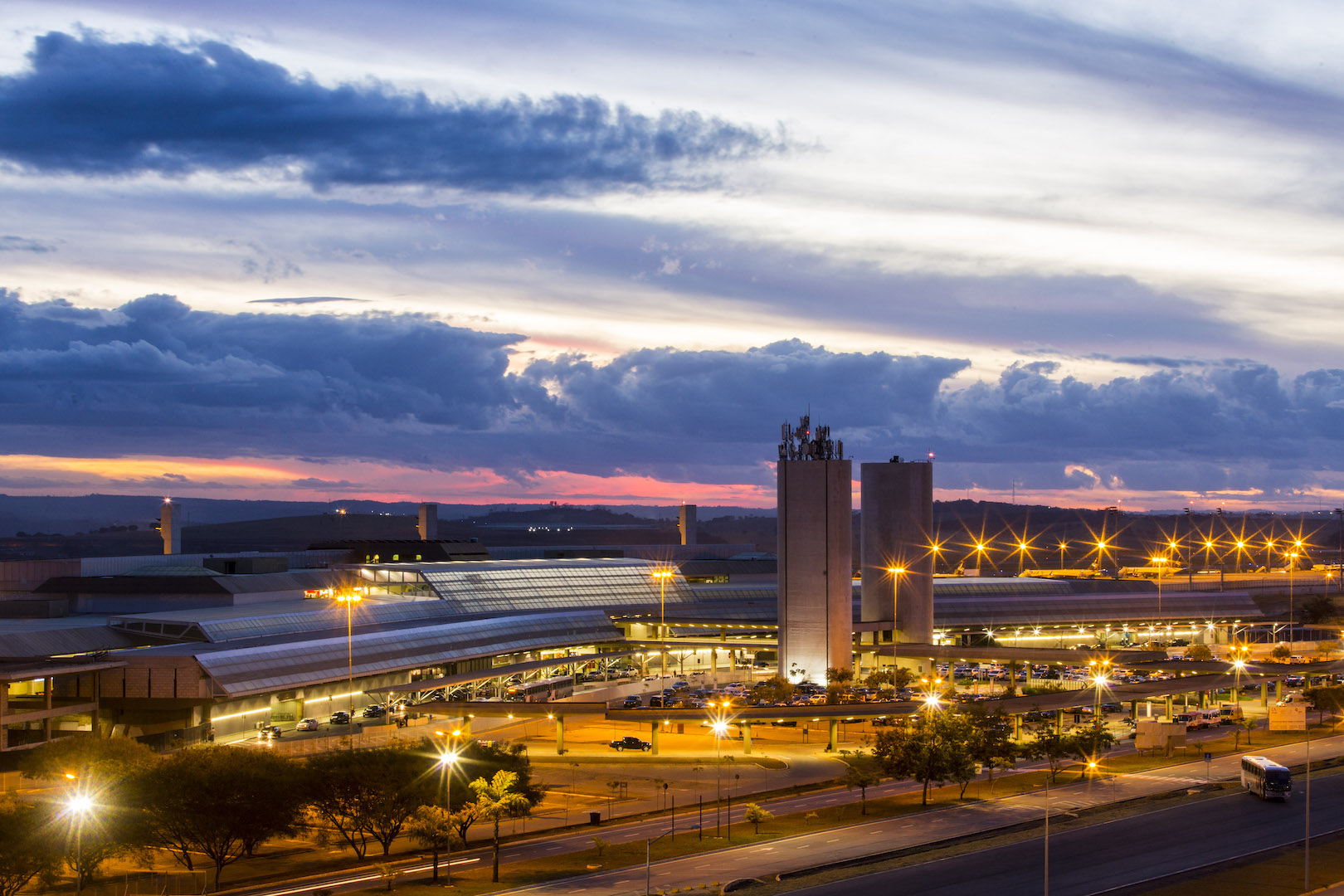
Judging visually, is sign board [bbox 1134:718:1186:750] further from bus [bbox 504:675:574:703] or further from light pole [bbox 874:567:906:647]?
bus [bbox 504:675:574:703]

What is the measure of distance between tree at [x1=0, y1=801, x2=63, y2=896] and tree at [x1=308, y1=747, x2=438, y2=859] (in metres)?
13.2

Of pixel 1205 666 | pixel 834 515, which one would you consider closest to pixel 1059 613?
pixel 1205 666

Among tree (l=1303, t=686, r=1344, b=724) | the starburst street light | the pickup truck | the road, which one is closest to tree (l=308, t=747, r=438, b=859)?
the road

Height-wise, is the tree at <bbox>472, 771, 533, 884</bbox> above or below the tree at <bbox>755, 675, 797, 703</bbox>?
above

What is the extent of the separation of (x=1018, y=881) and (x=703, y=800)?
27.0 metres

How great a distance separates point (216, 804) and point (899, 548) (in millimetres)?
103323

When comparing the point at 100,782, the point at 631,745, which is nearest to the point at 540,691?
the point at 631,745

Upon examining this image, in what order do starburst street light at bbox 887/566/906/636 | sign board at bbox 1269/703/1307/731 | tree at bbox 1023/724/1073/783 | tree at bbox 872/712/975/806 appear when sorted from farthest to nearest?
starburst street light at bbox 887/566/906/636
sign board at bbox 1269/703/1307/731
tree at bbox 1023/724/1073/783
tree at bbox 872/712/975/806

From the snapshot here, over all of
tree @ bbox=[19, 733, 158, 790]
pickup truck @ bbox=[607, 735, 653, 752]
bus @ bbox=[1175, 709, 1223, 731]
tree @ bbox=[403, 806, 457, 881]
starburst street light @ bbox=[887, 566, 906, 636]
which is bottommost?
bus @ bbox=[1175, 709, 1223, 731]

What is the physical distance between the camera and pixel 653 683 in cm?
13800

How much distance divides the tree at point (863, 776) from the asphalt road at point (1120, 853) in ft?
44.9

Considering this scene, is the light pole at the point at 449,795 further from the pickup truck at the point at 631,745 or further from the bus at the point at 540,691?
the bus at the point at 540,691

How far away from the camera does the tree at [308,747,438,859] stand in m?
69.9

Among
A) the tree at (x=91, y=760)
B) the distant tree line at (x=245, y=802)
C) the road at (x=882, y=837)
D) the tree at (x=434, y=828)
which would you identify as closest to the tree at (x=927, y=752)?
the road at (x=882, y=837)
